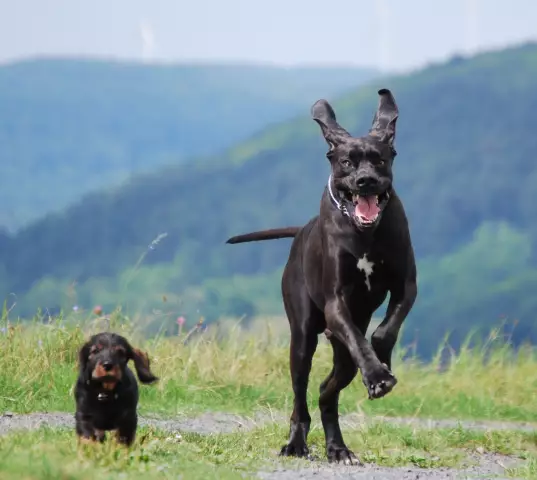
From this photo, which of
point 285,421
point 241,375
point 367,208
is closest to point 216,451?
point 367,208

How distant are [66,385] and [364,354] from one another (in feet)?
11.1

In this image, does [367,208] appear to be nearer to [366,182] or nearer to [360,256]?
[366,182]

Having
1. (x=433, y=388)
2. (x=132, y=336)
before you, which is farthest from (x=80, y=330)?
(x=433, y=388)

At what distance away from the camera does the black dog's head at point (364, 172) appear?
600 centimetres

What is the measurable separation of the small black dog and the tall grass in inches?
97.2

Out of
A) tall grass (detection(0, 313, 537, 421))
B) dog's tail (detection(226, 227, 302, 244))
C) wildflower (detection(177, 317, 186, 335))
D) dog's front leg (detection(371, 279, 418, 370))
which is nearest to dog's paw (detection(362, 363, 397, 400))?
dog's front leg (detection(371, 279, 418, 370))

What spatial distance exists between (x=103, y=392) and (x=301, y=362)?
174 centimetres

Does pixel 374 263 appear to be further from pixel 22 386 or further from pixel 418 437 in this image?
pixel 22 386

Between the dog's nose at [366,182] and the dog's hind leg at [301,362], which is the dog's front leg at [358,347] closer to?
the dog's hind leg at [301,362]

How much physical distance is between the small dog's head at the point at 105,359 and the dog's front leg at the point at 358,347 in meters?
1.13

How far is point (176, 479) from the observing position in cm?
506

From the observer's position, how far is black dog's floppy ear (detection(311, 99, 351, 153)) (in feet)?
20.9

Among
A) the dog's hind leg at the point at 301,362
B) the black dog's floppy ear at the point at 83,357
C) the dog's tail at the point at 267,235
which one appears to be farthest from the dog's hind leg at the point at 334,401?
the black dog's floppy ear at the point at 83,357

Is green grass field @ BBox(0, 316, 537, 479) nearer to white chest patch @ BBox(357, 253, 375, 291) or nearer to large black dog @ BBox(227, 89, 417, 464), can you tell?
large black dog @ BBox(227, 89, 417, 464)
